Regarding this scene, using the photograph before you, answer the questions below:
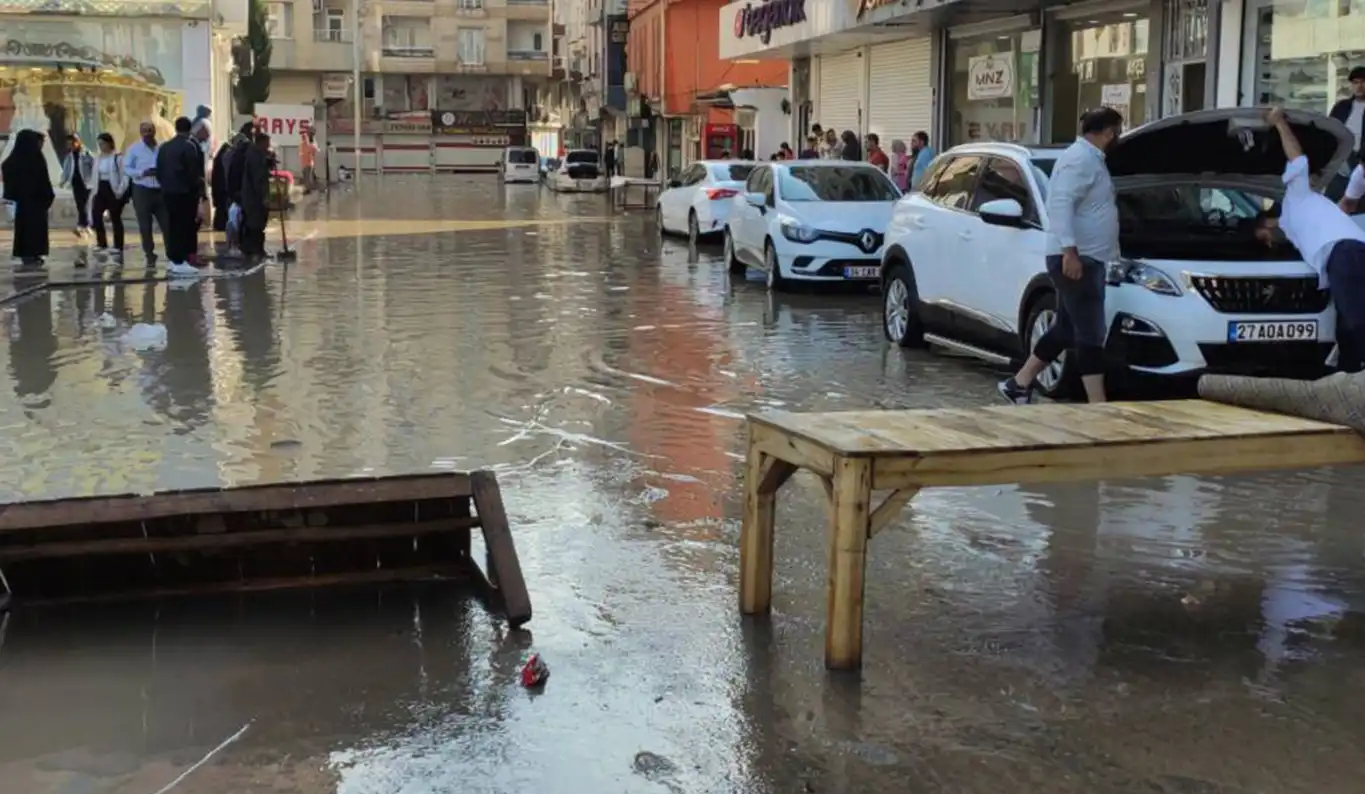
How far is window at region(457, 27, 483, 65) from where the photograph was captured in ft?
277

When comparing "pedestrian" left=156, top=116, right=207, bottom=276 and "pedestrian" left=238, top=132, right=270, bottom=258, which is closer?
"pedestrian" left=156, top=116, right=207, bottom=276

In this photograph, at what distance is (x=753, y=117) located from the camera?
39.2m

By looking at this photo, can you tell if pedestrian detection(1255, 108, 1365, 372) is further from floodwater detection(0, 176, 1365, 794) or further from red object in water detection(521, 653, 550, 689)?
red object in water detection(521, 653, 550, 689)

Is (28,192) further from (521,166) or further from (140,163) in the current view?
(521,166)

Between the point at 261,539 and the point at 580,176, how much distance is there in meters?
49.4

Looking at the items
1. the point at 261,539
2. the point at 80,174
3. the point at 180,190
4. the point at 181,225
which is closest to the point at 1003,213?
the point at 261,539

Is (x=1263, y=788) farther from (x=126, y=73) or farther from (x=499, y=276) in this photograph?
(x=126, y=73)

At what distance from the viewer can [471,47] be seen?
278ft

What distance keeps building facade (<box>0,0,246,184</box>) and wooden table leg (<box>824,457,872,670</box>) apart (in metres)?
24.9

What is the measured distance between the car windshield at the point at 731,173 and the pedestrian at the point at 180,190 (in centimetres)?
919

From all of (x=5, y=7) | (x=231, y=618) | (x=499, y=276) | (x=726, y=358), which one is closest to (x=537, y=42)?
(x=5, y=7)

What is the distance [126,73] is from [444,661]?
25309mm

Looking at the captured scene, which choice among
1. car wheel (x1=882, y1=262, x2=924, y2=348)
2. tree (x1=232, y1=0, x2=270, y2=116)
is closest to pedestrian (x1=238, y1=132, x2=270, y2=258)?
car wheel (x1=882, y1=262, x2=924, y2=348)

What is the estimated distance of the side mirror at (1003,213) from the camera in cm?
991
